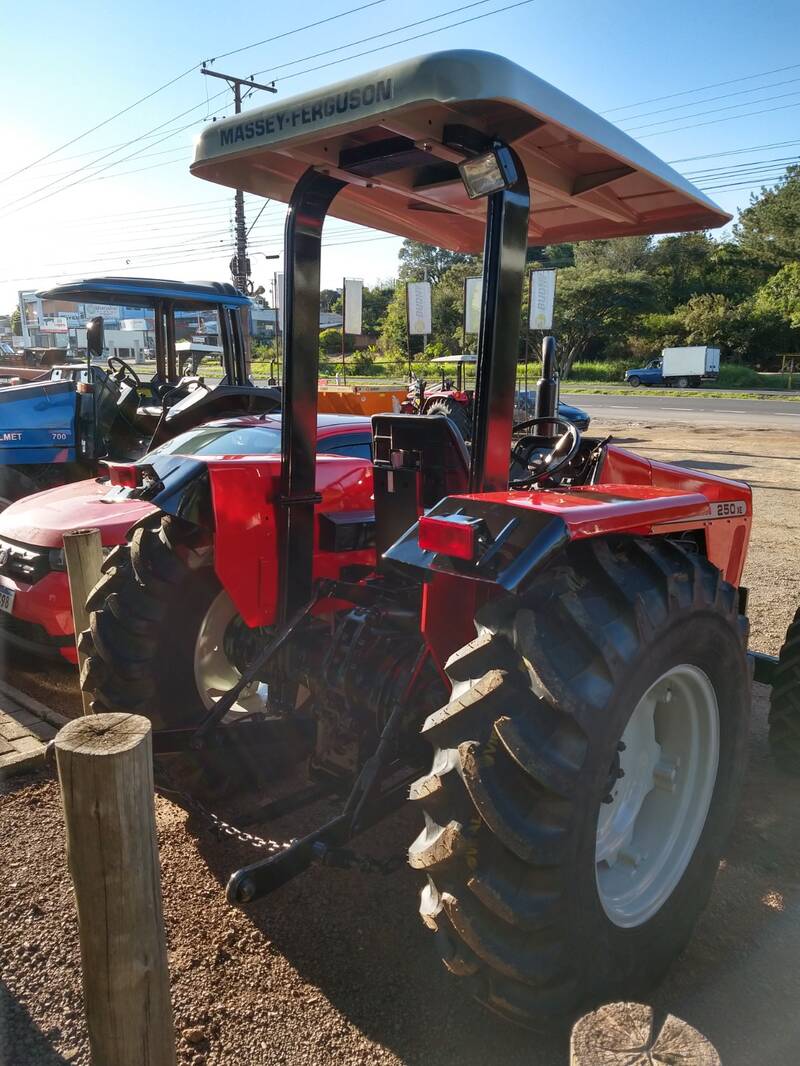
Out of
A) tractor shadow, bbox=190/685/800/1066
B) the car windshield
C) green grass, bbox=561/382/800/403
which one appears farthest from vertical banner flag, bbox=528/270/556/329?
green grass, bbox=561/382/800/403

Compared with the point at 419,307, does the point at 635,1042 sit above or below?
below

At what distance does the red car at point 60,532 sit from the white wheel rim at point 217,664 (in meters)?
1.58

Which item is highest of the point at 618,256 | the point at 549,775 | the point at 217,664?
the point at 618,256

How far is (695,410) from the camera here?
27.1m

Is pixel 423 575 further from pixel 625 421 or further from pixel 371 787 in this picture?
pixel 625 421

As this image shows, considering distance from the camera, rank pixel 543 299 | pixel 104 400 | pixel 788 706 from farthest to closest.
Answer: pixel 543 299 → pixel 104 400 → pixel 788 706

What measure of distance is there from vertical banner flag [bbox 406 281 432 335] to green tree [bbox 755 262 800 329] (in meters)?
31.9

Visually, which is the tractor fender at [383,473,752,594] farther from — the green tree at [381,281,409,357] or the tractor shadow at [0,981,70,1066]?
the green tree at [381,281,409,357]

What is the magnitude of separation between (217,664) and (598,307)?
4887 centimetres

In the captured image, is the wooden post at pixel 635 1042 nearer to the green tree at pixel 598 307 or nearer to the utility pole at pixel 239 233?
the utility pole at pixel 239 233

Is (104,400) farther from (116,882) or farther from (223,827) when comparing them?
(116,882)

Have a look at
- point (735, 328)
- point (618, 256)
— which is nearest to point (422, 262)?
point (618, 256)

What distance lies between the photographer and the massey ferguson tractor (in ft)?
5.88

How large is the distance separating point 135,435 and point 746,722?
24.3 feet
